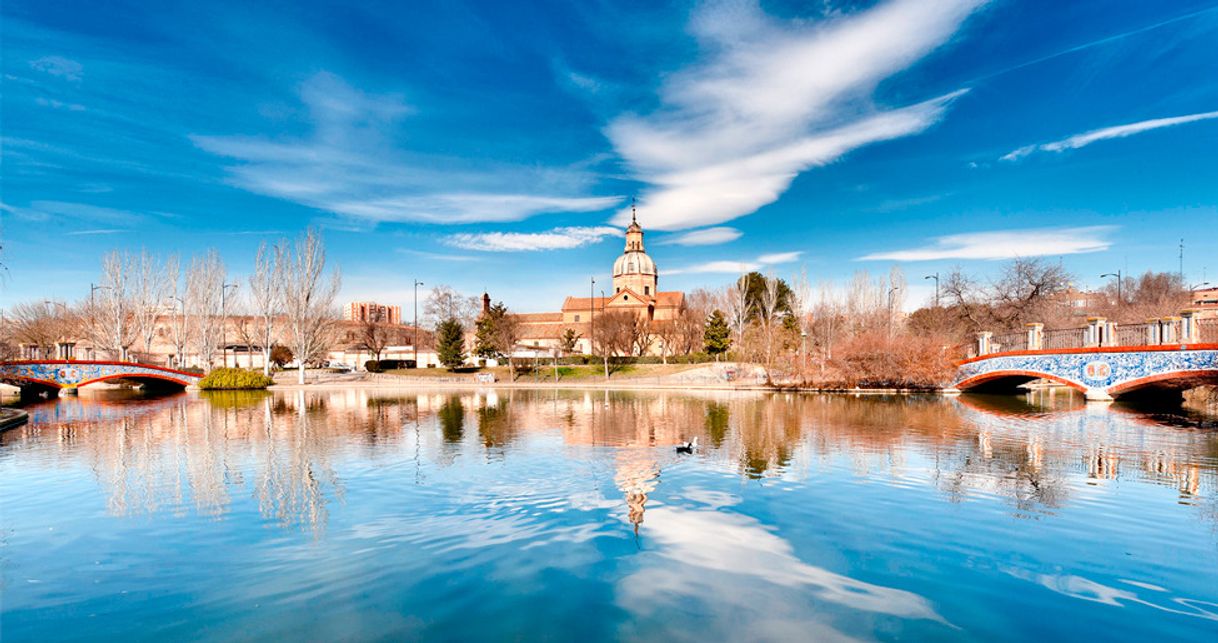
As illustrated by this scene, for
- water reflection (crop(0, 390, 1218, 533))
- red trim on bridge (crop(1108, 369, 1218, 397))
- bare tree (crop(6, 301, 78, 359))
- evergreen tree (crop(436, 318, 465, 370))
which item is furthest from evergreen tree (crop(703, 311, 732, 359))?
bare tree (crop(6, 301, 78, 359))

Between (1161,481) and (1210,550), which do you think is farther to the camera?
(1161,481)

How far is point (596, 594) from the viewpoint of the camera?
6.75 metres

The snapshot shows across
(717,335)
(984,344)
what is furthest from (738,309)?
(984,344)

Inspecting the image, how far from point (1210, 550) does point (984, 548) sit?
315 centimetres

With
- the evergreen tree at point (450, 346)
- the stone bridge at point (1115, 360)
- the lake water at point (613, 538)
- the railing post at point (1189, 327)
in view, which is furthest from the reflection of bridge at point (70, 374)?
the railing post at point (1189, 327)

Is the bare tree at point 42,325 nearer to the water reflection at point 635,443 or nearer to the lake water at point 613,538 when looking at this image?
the water reflection at point 635,443

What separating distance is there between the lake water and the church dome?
83.7 metres

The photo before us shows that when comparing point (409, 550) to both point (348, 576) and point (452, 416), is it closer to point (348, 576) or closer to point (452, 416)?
point (348, 576)

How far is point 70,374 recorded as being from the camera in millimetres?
40094

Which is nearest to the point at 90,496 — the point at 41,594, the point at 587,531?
the point at 41,594

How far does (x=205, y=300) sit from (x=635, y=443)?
54.8 metres

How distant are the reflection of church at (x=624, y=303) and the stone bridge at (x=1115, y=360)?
4991 centimetres

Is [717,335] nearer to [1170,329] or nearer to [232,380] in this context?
[1170,329]

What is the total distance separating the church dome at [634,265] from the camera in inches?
3974
